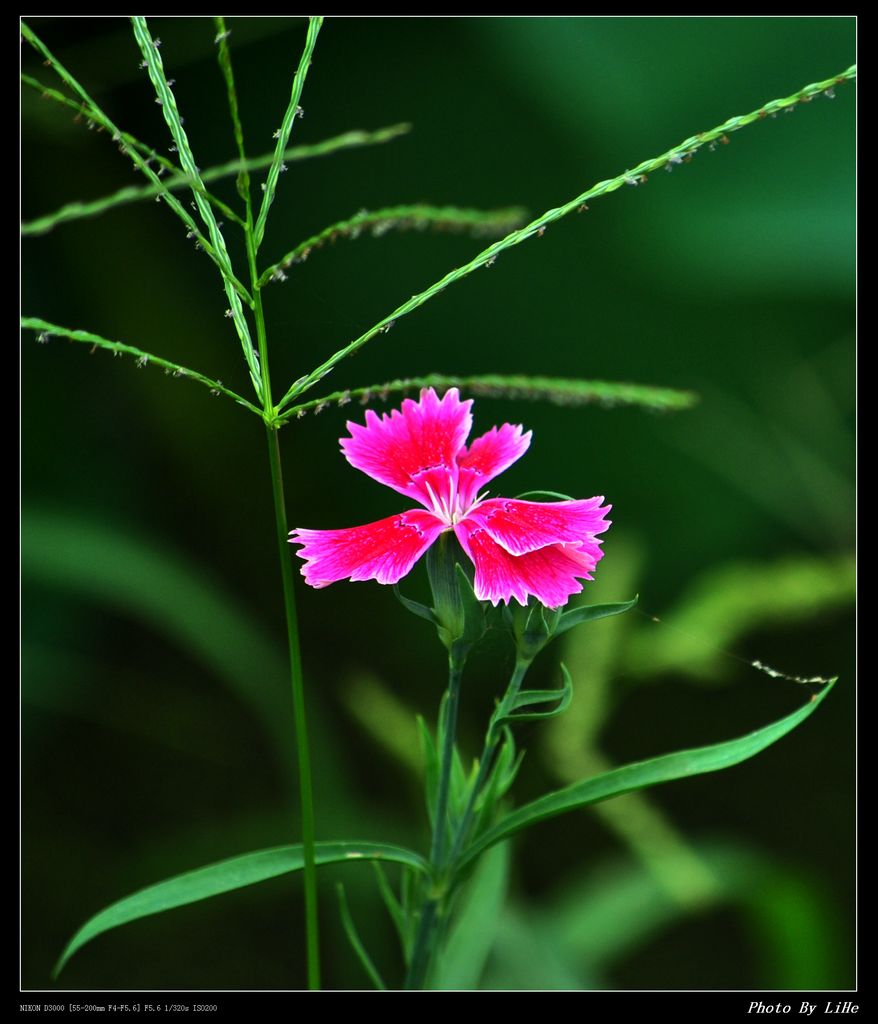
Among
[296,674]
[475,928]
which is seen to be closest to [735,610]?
[475,928]

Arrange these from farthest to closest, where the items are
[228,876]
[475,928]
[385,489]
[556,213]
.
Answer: [385,489], [475,928], [228,876], [556,213]

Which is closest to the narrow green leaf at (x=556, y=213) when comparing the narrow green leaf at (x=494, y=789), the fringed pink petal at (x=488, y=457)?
the fringed pink petal at (x=488, y=457)

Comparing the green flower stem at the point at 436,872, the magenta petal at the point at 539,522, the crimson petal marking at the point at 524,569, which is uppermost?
the magenta petal at the point at 539,522

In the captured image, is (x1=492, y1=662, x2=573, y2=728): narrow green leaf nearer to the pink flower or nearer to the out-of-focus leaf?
the pink flower

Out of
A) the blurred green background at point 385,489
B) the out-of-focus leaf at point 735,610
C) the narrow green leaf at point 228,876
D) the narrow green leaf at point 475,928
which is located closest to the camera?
the narrow green leaf at point 228,876

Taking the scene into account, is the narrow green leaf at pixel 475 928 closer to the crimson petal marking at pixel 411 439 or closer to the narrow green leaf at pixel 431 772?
the narrow green leaf at pixel 431 772

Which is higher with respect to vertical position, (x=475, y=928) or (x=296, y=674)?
(x=296, y=674)

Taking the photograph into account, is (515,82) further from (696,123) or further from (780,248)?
(780,248)

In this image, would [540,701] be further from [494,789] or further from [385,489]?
[385,489]

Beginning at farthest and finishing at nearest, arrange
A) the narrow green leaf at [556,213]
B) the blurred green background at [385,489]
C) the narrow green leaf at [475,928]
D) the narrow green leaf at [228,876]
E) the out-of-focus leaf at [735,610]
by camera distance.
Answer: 1. the blurred green background at [385,489]
2. the out-of-focus leaf at [735,610]
3. the narrow green leaf at [475,928]
4. the narrow green leaf at [228,876]
5. the narrow green leaf at [556,213]

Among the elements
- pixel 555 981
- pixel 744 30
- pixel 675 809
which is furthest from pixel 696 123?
pixel 555 981
